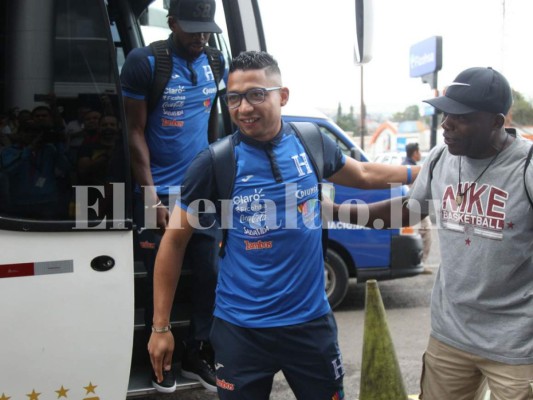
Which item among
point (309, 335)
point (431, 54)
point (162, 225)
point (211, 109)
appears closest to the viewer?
point (309, 335)

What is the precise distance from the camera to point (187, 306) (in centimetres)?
393

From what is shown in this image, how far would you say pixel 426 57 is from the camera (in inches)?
505

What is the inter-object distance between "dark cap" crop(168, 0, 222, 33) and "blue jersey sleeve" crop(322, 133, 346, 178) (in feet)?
3.41

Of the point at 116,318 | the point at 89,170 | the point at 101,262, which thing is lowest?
the point at 116,318

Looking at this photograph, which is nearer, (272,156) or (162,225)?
(272,156)

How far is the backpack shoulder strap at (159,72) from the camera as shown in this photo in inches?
134

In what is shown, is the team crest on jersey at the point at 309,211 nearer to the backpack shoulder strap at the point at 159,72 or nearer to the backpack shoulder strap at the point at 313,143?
the backpack shoulder strap at the point at 313,143

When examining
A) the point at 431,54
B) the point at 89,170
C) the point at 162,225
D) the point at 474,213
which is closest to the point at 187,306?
the point at 162,225

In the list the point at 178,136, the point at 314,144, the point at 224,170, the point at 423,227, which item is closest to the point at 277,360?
the point at 224,170

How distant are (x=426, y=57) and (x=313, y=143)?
1095cm

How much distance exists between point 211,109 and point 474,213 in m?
1.80

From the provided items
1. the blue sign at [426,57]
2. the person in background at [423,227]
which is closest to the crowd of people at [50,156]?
the person in background at [423,227]

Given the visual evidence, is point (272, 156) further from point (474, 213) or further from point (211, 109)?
point (211, 109)

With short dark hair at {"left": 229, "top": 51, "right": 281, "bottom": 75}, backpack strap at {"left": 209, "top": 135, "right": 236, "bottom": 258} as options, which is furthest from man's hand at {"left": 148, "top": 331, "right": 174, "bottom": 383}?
short dark hair at {"left": 229, "top": 51, "right": 281, "bottom": 75}
